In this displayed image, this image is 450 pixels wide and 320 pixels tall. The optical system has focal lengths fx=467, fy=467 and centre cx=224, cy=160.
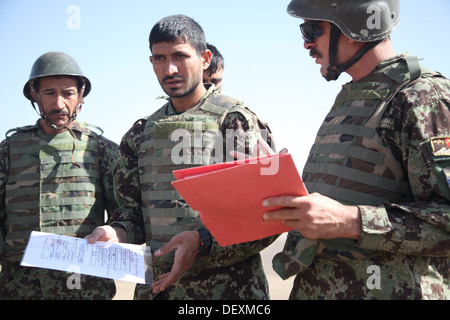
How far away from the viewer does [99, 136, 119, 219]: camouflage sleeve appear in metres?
4.89

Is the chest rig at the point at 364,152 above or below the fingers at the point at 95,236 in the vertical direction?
above

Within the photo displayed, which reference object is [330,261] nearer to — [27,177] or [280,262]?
[280,262]

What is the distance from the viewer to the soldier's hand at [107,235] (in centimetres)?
305

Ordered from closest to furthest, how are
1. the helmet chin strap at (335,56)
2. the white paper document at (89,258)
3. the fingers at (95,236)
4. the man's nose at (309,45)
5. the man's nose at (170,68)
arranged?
the white paper document at (89,258), the helmet chin strap at (335,56), the man's nose at (309,45), the fingers at (95,236), the man's nose at (170,68)

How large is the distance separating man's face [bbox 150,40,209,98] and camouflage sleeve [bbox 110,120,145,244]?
0.47m

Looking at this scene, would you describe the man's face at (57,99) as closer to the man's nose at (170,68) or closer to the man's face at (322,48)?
the man's nose at (170,68)

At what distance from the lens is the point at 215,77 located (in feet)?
20.2

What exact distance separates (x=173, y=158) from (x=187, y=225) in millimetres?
518

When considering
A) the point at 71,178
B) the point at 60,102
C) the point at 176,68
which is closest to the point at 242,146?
the point at 176,68

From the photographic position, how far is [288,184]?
2021 mm

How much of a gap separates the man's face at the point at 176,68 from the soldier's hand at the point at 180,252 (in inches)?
46.7

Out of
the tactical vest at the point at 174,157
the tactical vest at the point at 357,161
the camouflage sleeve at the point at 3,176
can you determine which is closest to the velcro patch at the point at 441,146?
the tactical vest at the point at 357,161
